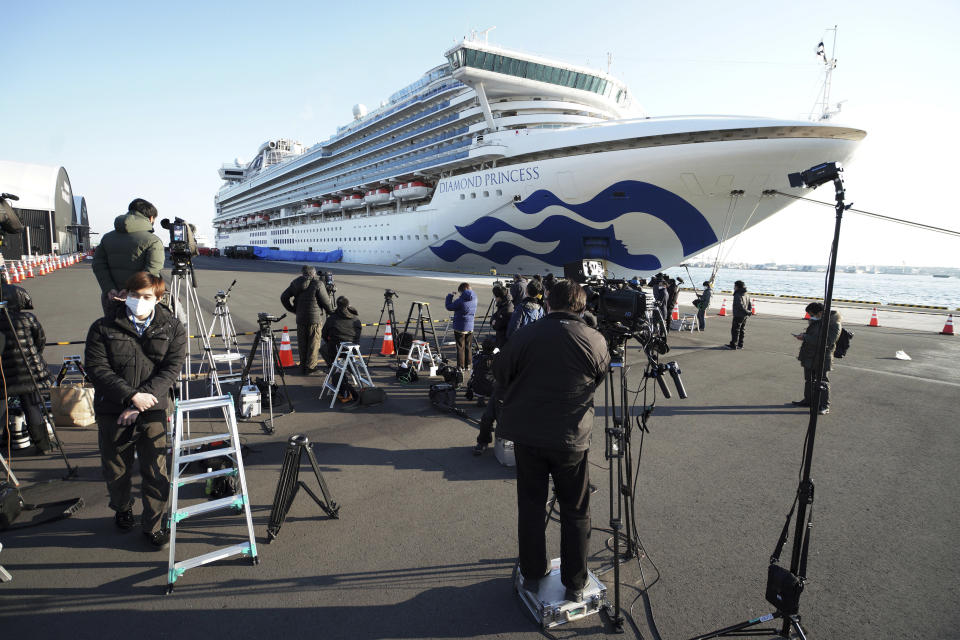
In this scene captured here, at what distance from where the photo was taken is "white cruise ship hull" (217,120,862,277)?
17.9 m

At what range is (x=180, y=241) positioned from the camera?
15.4ft

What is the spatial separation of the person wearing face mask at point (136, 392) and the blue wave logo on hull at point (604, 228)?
2008cm

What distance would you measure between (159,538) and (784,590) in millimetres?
3902

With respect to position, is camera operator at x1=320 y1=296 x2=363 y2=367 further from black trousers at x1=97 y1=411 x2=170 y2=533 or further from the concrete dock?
black trousers at x1=97 y1=411 x2=170 y2=533

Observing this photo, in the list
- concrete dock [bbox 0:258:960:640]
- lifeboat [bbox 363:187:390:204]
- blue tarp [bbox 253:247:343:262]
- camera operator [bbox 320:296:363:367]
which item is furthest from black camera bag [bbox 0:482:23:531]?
blue tarp [bbox 253:247:343:262]

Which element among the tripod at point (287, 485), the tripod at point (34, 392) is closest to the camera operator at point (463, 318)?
the tripod at point (287, 485)

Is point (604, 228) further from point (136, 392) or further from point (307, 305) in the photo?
point (136, 392)

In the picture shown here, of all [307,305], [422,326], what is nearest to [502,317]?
[422,326]

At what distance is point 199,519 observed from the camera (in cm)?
332

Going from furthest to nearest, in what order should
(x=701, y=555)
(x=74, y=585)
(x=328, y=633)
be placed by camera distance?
(x=701, y=555), (x=74, y=585), (x=328, y=633)

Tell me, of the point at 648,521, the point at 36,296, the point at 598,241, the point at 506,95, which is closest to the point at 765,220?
the point at 598,241

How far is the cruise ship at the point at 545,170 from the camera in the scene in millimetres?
18203

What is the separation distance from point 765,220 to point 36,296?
102ft

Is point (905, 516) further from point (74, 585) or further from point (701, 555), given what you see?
point (74, 585)
